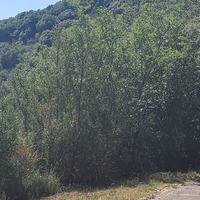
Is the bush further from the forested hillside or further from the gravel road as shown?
the gravel road

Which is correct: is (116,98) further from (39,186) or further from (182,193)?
(182,193)

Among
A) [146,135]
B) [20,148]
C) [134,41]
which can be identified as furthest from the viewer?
[146,135]

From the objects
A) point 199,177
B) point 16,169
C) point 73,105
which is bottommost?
point 199,177

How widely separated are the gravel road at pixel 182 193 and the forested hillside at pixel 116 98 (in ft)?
14.2

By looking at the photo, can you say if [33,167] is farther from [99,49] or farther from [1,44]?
[1,44]

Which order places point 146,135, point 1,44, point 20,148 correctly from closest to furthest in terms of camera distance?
1. point 20,148
2. point 146,135
3. point 1,44

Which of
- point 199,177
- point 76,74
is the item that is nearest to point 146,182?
point 199,177

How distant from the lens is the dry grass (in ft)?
43.5

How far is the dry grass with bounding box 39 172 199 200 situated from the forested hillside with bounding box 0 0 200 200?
86.7 inches

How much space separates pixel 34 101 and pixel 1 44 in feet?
174

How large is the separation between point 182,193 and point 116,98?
672 centimetres

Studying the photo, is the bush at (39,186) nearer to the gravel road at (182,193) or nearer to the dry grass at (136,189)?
the dry grass at (136,189)

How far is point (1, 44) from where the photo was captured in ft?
234

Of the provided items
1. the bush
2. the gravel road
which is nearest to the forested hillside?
the bush
